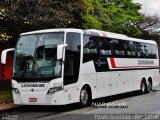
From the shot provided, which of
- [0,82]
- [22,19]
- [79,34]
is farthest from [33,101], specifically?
[0,82]

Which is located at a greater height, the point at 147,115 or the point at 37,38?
the point at 37,38

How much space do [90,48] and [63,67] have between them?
2560 mm

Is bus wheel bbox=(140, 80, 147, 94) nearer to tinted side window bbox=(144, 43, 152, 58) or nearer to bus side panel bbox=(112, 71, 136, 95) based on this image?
bus side panel bbox=(112, 71, 136, 95)

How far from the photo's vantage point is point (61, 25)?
870 inches

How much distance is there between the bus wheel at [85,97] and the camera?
17019 mm

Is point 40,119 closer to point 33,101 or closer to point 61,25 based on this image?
point 33,101

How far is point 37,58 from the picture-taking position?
16.1 m

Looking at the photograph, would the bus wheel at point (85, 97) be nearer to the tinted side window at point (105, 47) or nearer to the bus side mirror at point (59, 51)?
the tinted side window at point (105, 47)

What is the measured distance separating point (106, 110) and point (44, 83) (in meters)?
2.49

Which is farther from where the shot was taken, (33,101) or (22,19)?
(22,19)

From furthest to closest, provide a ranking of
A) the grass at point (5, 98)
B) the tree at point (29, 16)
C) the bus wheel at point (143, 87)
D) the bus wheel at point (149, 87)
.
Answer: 1. the bus wheel at point (149, 87)
2. the bus wheel at point (143, 87)
3. the tree at point (29, 16)
4. the grass at point (5, 98)

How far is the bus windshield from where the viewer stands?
15.7 m

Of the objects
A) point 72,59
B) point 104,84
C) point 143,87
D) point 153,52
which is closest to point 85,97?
point 72,59

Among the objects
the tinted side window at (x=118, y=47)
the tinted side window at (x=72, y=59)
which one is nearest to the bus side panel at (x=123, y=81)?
the tinted side window at (x=118, y=47)
